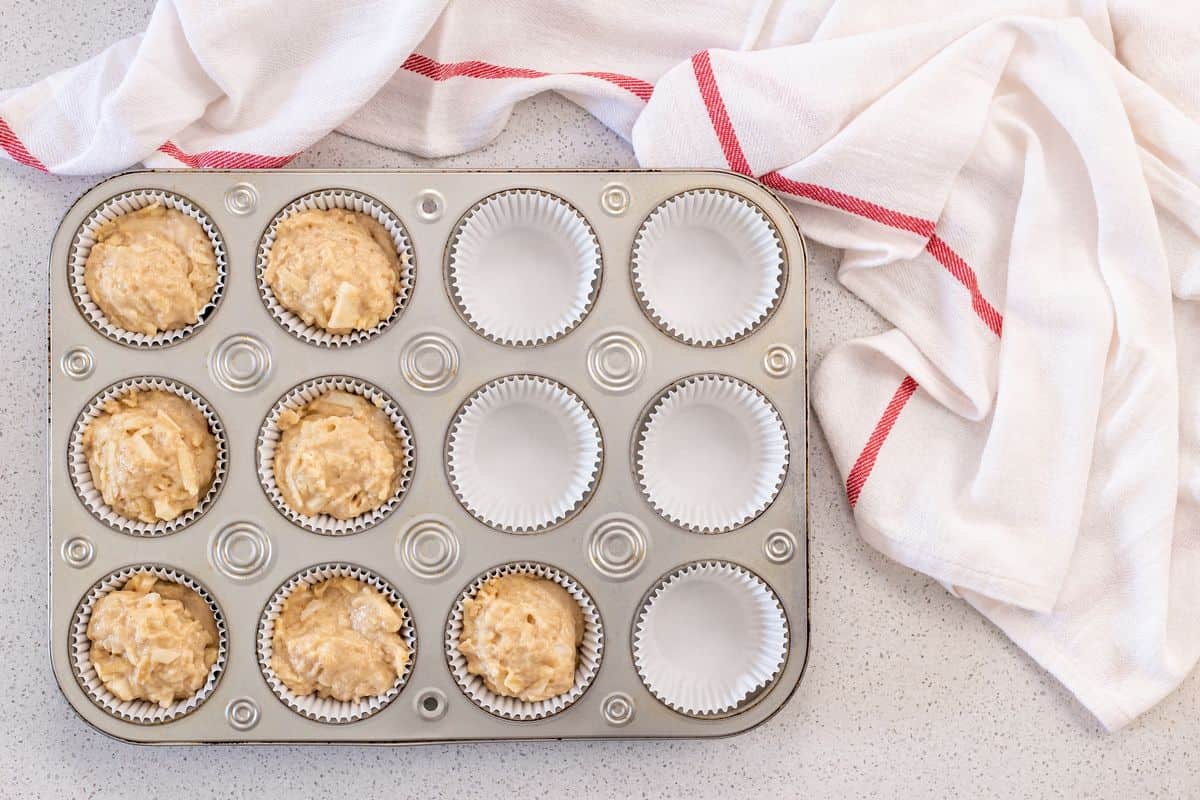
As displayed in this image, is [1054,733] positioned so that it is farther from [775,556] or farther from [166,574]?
[166,574]

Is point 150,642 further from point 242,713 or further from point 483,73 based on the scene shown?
point 483,73

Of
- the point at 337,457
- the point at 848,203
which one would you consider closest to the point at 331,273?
the point at 337,457

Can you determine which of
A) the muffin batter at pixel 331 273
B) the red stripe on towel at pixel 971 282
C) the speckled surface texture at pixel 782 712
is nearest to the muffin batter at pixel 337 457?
the muffin batter at pixel 331 273

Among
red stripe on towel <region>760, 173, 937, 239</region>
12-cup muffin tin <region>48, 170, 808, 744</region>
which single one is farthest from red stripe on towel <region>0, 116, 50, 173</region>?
red stripe on towel <region>760, 173, 937, 239</region>

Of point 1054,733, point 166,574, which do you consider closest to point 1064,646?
point 1054,733

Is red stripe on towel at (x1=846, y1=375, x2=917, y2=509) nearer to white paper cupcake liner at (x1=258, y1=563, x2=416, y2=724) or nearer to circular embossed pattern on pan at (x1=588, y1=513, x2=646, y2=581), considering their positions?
circular embossed pattern on pan at (x1=588, y1=513, x2=646, y2=581)
